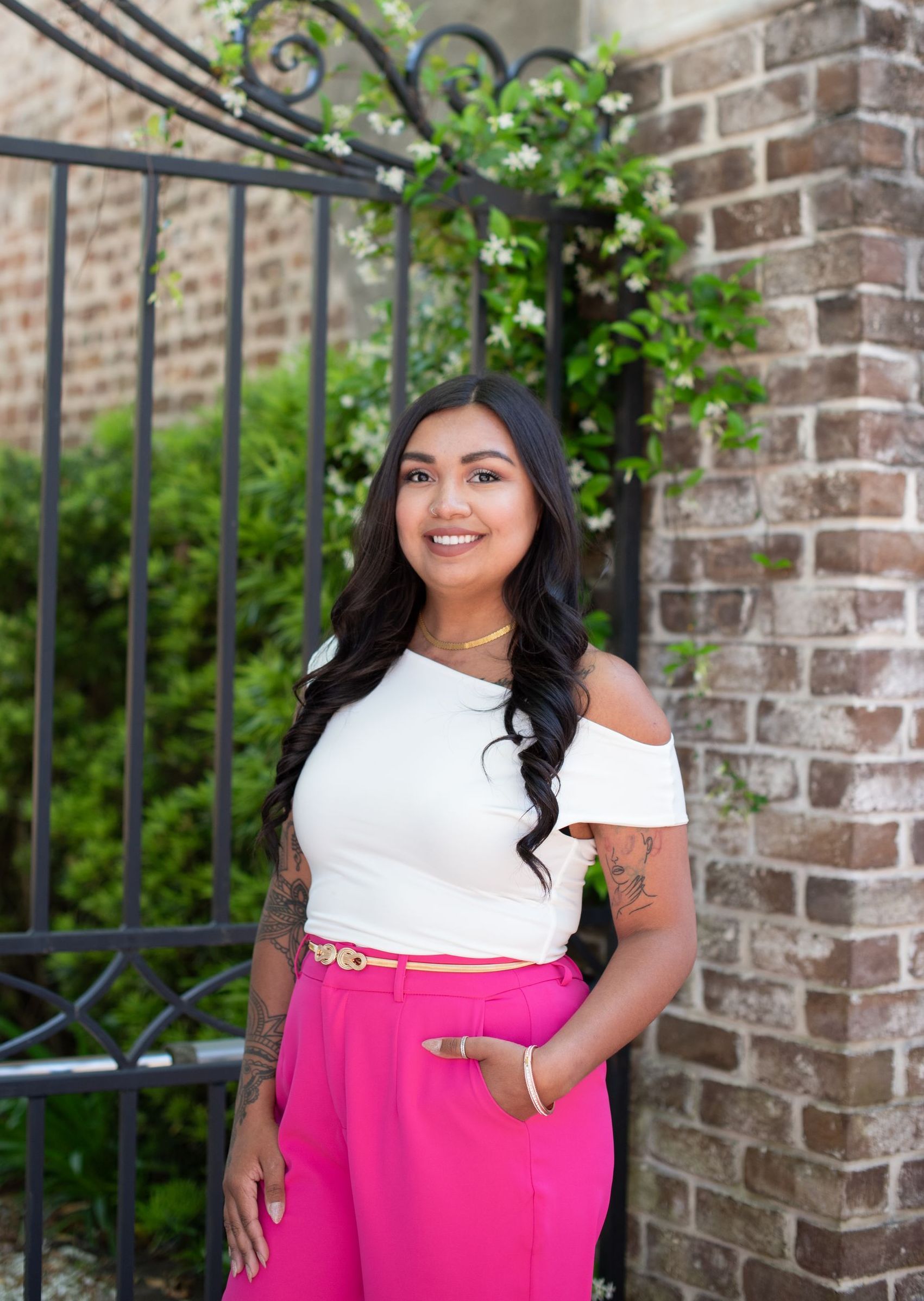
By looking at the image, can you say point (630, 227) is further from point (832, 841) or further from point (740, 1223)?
point (740, 1223)

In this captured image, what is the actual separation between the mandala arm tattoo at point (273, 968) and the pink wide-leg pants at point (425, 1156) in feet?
0.47

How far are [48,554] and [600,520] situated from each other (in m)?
1.15

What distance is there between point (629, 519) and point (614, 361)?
33 cm

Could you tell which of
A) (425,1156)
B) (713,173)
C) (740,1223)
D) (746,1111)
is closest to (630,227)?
(713,173)

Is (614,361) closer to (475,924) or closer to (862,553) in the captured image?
(862,553)

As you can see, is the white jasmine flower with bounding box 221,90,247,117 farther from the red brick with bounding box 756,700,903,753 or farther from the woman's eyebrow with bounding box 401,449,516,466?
the red brick with bounding box 756,700,903,753

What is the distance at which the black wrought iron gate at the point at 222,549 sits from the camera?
2418 millimetres

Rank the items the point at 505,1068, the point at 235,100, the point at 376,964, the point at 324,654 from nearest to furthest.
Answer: the point at 505,1068 < the point at 376,964 < the point at 324,654 < the point at 235,100

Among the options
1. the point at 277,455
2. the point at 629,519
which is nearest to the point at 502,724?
the point at 629,519

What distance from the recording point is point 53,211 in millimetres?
2447

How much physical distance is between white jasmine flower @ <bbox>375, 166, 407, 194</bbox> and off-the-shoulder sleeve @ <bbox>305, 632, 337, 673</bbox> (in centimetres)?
105

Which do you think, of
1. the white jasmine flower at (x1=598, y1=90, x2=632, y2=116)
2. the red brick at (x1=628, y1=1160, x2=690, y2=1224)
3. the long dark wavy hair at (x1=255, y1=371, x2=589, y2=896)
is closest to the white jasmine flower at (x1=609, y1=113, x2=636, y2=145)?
the white jasmine flower at (x1=598, y1=90, x2=632, y2=116)

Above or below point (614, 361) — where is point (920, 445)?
below

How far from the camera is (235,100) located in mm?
2570
